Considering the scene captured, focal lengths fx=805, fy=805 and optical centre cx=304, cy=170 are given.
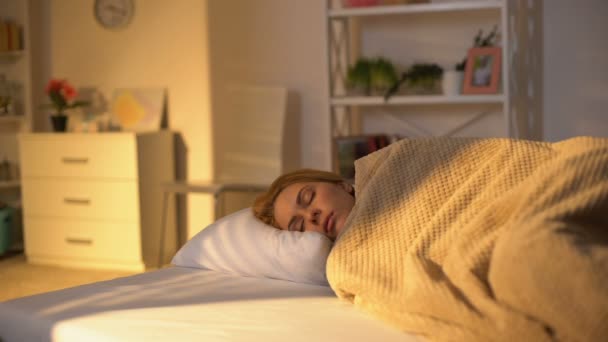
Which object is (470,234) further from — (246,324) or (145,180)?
(145,180)

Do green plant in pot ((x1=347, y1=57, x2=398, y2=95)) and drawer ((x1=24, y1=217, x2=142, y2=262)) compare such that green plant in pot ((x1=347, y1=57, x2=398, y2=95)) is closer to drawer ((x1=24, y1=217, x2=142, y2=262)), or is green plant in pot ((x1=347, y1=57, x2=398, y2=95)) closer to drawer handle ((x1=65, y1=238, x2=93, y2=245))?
drawer ((x1=24, y1=217, x2=142, y2=262))

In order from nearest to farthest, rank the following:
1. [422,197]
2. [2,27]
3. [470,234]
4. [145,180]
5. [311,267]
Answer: [470,234] → [422,197] → [311,267] → [145,180] → [2,27]

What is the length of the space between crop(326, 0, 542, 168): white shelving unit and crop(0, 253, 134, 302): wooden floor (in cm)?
137

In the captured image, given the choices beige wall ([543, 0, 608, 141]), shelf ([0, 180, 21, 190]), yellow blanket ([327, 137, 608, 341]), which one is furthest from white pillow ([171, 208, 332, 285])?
shelf ([0, 180, 21, 190])

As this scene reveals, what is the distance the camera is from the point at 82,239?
4164 millimetres

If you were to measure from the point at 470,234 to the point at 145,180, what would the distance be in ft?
9.60

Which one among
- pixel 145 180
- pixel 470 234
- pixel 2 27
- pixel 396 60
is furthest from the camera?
pixel 2 27

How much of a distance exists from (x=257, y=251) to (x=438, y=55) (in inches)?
83.8

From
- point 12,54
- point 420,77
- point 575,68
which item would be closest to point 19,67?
point 12,54

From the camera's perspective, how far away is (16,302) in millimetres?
1725

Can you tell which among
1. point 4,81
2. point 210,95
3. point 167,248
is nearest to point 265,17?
point 210,95

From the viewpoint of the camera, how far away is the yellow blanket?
118 cm

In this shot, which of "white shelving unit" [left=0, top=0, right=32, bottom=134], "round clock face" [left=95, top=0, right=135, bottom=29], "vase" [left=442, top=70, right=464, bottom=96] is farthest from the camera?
"white shelving unit" [left=0, top=0, right=32, bottom=134]

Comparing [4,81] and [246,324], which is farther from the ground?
[4,81]
